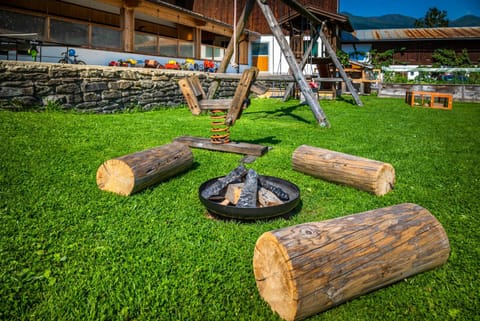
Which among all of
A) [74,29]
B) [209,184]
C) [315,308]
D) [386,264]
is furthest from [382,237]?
[74,29]

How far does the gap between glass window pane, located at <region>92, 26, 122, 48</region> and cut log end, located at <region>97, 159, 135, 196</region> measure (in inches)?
500

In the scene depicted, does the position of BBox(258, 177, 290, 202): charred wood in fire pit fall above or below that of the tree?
below

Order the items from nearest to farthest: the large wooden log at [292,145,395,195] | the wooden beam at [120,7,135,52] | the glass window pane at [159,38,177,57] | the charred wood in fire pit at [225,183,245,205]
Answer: the charred wood in fire pit at [225,183,245,205] < the large wooden log at [292,145,395,195] < the wooden beam at [120,7,135,52] < the glass window pane at [159,38,177,57]

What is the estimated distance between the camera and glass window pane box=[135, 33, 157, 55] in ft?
54.3

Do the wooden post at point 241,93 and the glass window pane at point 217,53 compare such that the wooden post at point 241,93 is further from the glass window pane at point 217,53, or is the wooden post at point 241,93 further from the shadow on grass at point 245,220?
the glass window pane at point 217,53

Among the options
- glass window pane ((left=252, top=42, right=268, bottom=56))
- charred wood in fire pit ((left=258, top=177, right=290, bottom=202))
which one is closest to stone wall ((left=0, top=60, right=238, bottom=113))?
charred wood in fire pit ((left=258, top=177, right=290, bottom=202))

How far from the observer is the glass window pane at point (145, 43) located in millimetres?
16536

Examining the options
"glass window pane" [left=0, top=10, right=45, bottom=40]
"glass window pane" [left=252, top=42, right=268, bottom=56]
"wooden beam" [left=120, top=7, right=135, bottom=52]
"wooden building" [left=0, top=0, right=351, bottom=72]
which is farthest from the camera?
"glass window pane" [left=252, top=42, right=268, bottom=56]

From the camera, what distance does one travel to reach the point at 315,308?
1.99m

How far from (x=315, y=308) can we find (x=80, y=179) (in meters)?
3.39

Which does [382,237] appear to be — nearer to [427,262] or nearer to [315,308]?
[427,262]

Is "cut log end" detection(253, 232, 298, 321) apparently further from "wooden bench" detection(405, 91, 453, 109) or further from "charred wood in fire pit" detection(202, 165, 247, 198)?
"wooden bench" detection(405, 91, 453, 109)

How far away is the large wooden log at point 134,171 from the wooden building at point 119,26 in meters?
6.30

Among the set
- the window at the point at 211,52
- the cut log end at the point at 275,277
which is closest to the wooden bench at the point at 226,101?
the cut log end at the point at 275,277
